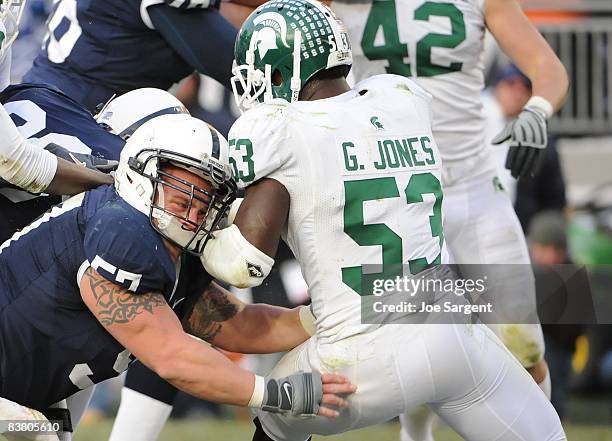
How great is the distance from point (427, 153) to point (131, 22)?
1.45 m

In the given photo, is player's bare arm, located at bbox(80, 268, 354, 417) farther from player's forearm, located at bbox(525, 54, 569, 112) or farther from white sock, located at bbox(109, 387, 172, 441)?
player's forearm, located at bbox(525, 54, 569, 112)

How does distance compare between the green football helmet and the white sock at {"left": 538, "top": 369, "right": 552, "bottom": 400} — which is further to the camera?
the white sock at {"left": 538, "top": 369, "right": 552, "bottom": 400}

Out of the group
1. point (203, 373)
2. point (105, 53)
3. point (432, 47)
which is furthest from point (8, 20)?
point (432, 47)

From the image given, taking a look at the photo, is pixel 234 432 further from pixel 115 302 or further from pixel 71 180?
pixel 115 302

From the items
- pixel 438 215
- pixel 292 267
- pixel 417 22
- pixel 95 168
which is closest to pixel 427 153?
pixel 438 215

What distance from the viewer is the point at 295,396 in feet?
11.4

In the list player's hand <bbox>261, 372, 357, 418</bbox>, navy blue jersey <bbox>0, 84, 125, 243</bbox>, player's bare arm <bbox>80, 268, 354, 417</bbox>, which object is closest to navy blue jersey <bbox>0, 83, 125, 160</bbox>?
navy blue jersey <bbox>0, 84, 125, 243</bbox>

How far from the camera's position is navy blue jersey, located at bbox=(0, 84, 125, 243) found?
4.14 meters

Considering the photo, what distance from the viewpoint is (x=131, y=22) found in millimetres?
4691

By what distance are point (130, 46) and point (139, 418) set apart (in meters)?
1.31

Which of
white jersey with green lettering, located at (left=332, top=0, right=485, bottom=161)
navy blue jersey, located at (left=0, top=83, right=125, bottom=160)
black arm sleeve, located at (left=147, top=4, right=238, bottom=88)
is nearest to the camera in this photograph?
navy blue jersey, located at (left=0, top=83, right=125, bottom=160)

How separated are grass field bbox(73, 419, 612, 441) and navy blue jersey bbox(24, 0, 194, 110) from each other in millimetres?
2070

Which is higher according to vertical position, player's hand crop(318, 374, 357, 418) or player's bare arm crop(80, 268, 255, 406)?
player's bare arm crop(80, 268, 255, 406)

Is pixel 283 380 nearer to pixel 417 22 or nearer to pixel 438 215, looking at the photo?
pixel 438 215
